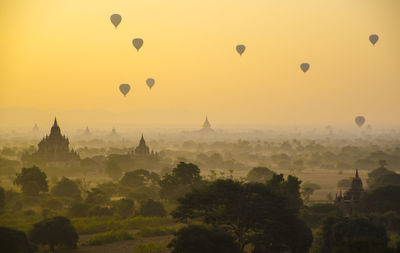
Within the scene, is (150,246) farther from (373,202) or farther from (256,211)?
(373,202)

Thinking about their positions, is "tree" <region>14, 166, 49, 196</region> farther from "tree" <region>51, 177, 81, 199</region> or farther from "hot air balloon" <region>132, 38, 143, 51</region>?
"hot air balloon" <region>132, 38, 143, 51</region>

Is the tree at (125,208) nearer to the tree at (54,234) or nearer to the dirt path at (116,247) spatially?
the dirt path at (116,247)

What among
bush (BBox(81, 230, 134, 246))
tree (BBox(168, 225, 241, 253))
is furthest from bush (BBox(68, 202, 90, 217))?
tree (BBox(168, 225, 241, 253))

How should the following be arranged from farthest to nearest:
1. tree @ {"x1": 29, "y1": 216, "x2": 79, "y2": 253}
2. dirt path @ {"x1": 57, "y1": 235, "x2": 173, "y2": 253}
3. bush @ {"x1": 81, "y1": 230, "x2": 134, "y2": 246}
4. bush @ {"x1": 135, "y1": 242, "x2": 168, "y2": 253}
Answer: bush @ {"x1": 81, "y1": 230, "x2": 134, "y2": 246} < dirt path @ {"x1": 57, "y1": 235, "x2": 173, "y2": 253} < tree @ {"x1": 29, "y1": 216, "x2": 79, "y2": 253} < bush @ {"x1": 135, "y1": 242, "x2": 168, "y2": 253}

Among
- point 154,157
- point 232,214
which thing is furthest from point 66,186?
point 154,157

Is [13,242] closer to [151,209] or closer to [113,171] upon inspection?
[151,209]

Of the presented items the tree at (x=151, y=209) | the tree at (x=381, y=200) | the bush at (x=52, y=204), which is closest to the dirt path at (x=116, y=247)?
the tree at (x=151, y=209)

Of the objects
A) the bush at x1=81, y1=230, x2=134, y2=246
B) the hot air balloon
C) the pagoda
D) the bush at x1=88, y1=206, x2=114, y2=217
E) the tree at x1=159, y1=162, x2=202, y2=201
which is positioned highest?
the hot air balloon
